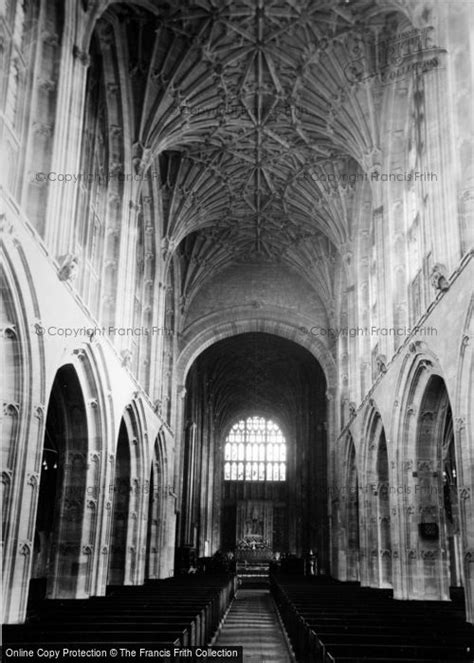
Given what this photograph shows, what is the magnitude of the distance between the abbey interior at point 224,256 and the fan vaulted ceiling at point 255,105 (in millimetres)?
83

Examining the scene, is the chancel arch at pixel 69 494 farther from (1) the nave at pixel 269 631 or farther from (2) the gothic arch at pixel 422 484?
(2) the gothic arch at pixel 422 484

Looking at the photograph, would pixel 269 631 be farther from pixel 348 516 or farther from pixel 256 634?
pixel 348 516

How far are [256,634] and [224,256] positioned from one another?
19269 millimetres

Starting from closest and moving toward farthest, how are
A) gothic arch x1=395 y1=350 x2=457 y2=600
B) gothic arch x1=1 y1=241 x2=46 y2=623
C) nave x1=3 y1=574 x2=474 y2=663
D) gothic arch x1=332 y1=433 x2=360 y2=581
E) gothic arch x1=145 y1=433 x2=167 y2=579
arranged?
nave x1=3 y1=574 x2=474 y2=663
gothic arch x1=1 y1=241 x2=46 y2=623
gothic arch x1=395 y1=350 x2=457 y2=600
gothic arch x1=145 y1=433 x2=167 y2=579
gothic arch x1=332 y1=433 x2=360 y2=581

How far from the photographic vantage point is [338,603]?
46.2 feet

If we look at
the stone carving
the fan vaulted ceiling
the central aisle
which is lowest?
the central aisle

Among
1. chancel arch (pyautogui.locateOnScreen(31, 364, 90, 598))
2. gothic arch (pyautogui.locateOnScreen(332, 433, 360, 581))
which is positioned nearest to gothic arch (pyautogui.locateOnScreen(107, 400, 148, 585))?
chancel arch (pyautogui.locateOnScreen(31, 364, 90, 598))

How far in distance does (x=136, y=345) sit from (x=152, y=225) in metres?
4.94

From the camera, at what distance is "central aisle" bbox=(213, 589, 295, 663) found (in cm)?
1334

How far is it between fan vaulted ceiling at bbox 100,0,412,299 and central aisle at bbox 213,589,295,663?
13297mm

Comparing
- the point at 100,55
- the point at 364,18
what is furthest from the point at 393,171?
the point at 100,55

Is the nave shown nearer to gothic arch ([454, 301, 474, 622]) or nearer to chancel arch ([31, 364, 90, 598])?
gothic arch ([454, 301, 474, 622])

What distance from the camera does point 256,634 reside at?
1656cm

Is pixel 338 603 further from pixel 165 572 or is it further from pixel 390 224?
pixel 165 572
